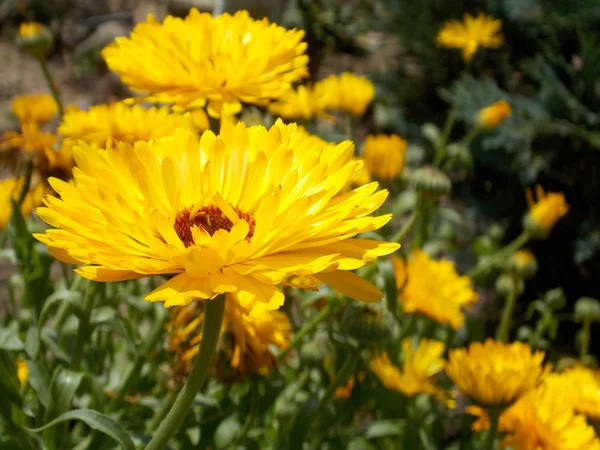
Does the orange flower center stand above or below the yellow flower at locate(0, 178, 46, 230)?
above

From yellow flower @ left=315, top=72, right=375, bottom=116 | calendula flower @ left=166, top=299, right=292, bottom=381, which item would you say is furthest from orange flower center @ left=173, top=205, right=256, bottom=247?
yellow flower @ left=315, top=72, right=375, bottom=116

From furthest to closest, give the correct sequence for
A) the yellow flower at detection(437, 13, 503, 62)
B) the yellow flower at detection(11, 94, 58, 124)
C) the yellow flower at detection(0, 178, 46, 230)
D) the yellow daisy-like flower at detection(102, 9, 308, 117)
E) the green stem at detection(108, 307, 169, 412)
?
the yellow flower at detection(437, 13, 503, 62) < the yellow flower at detection(11, 94, 58, 124) < the yellow flower at detection(0, 178, 46, 230) < the green stem at detection(108, 307, 169, 412) < the yellow daisy-like flower at detection(102, 9, 308, 117)

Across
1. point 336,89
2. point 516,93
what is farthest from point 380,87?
point 336,89

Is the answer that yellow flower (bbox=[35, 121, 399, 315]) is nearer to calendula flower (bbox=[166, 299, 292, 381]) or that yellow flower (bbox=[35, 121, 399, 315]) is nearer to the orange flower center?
the orange flower center

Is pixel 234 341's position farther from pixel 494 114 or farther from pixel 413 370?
pixel 494 114

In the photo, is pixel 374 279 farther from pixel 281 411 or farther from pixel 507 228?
pixel 507 228

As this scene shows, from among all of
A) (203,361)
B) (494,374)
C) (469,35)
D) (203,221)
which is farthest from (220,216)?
(469,35)
